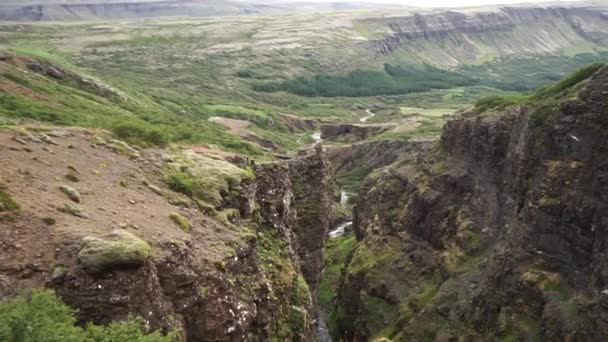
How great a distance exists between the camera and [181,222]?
35.7m

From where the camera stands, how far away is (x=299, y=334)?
139 ft

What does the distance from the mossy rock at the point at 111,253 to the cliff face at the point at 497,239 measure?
3352 cm

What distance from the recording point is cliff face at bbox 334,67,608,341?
52969 mm

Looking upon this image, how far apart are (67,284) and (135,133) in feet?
66.6

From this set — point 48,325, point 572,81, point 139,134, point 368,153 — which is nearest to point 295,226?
point 139,134

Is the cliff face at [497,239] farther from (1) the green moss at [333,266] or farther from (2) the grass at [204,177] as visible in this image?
(2) the grass at [204,177]

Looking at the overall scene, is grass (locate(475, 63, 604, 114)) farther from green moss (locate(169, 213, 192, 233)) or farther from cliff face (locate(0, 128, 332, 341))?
green moss (locate(169, 213, 192, 233))

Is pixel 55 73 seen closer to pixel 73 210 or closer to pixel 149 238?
pixel 73 210

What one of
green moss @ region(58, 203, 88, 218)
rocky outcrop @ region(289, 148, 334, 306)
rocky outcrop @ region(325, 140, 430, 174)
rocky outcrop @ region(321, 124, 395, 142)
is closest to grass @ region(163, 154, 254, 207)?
green moss @ region(58, 203, 88, 218)

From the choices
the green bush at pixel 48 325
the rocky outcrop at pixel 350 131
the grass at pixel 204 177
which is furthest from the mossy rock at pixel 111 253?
the rocky outcrop at pixel 350 131

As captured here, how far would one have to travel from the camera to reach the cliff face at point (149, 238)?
27.7 m

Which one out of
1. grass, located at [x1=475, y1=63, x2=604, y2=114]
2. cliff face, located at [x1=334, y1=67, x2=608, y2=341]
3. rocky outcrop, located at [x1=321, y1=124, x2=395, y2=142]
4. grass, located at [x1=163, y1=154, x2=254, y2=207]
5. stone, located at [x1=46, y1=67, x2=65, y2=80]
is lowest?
rocky outcrop, located at [x1=321, y1=124, x2=395, y2=142]

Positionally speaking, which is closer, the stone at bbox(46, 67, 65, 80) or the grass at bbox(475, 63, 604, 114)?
the grass at bbox(475, 63, 604, 114)

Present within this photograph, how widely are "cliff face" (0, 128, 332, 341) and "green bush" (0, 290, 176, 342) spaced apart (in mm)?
2337
